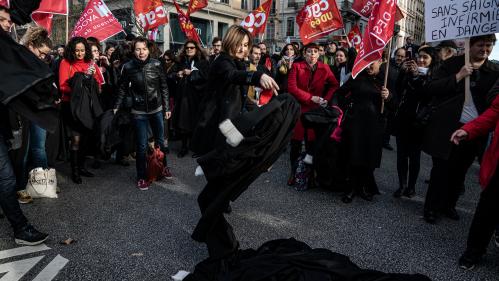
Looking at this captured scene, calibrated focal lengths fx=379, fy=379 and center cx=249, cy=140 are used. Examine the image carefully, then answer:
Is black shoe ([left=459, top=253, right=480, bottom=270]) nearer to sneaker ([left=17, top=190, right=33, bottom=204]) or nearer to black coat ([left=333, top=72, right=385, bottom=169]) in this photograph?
black coat ([left=333, top=72, right=385, bottom=169])

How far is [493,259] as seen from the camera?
339 centimetres

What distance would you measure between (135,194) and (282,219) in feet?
6.45

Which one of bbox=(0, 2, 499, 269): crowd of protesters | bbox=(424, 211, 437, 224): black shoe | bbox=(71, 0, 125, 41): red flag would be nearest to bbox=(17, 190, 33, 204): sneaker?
bbox=(0, 2, 499, 269): crowd of protesters

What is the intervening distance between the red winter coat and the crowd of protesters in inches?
0.6

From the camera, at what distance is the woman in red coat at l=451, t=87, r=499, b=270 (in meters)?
3.02

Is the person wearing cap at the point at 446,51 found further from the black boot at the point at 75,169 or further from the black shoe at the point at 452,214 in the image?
the black boot at the point at 75,169

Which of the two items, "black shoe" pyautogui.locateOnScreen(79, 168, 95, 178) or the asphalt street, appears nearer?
the asphalt street

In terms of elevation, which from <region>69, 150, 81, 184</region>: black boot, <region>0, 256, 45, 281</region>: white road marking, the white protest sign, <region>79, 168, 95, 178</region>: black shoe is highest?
the white protest sign

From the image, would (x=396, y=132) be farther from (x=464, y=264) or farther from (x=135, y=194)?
(x=135, y=194)

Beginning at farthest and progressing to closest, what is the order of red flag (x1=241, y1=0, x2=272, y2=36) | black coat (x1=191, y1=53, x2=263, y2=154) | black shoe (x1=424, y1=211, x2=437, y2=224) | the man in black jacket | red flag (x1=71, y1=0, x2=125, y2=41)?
red flag (x1=241, y1=0, x2=272, y2=36) → red flag (x1=71, y1=0, x2=125, y2=41) → black shoe (x1=424, y1=211, x2=437, y2=224) → the man in black jacket → black coat (x1=191, y1=53, x2=263, y2=154)

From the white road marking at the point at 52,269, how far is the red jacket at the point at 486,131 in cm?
345

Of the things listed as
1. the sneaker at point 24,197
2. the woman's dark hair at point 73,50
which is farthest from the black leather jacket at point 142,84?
the sneaker at point 24,197

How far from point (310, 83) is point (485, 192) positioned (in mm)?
2754

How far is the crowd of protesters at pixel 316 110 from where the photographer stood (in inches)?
127
